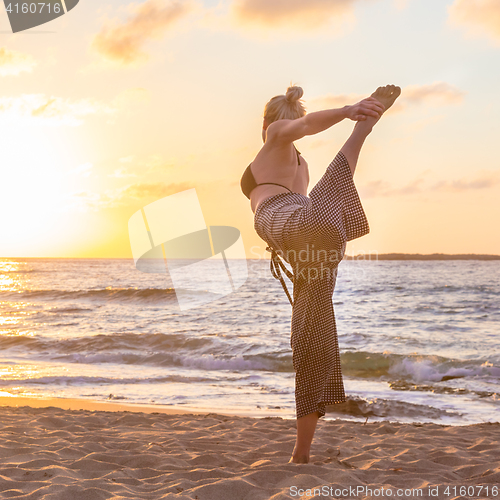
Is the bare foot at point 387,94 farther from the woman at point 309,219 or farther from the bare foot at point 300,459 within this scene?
the bare foot at point 300,459

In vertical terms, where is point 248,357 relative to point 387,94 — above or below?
below

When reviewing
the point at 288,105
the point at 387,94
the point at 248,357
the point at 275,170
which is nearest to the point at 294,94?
the point at 288,105

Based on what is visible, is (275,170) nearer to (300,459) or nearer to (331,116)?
(331,116)

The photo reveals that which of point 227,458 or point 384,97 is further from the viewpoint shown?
point 227,458

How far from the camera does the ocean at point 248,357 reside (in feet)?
18.6

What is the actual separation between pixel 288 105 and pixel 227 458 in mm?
2209

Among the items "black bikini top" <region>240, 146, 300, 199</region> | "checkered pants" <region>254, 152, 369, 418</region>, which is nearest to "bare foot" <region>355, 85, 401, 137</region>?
"checkered pants" <region>254, 152, 369, 418</region>

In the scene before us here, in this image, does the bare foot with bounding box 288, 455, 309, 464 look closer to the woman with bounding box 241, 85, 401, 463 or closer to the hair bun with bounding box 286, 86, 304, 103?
the woman with bounding box 241, 85, 401, 463

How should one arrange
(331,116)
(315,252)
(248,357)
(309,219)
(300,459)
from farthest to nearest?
(248,357) < (300,459) < (315,252) < (309,219) < (331,116)

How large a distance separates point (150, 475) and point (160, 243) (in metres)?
4.16

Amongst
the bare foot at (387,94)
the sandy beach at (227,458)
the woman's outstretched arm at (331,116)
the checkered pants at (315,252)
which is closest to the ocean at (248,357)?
the sandy beach at (227,458)

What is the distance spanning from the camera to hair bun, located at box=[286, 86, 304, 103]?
2596 mm

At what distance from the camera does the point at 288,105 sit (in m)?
2.62

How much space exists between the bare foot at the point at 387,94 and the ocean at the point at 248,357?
3.56 meters
